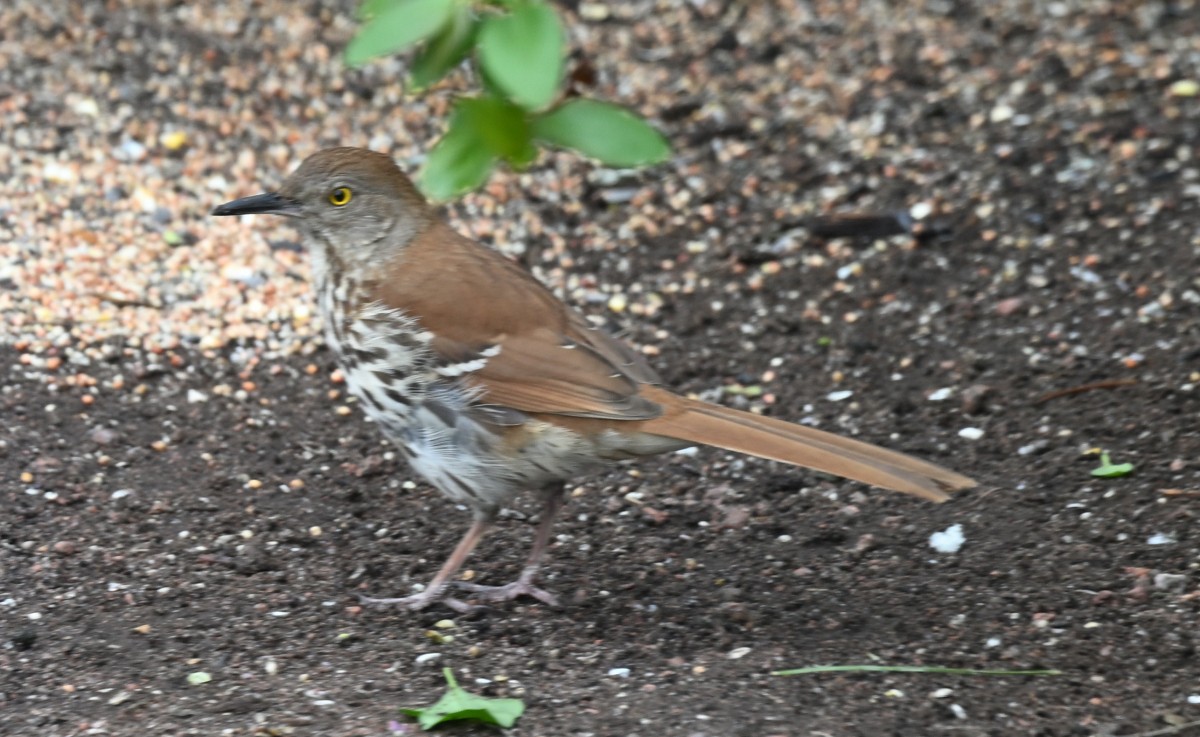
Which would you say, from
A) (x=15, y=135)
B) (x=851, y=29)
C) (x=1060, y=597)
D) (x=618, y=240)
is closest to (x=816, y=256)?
(x=618, y=240)

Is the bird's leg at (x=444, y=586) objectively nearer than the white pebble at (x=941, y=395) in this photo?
Yes

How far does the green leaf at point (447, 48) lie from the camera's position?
11.5 ft

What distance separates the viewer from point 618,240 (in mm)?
5617

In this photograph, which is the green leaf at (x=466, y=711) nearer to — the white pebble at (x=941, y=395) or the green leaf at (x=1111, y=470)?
the green leaf at (x=1111, y=470)

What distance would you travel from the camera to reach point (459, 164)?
3717mm

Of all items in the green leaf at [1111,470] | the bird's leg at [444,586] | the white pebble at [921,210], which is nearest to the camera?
the bird's leg at [444,586]

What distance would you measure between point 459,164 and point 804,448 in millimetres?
1044

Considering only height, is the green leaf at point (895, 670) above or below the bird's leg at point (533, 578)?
below

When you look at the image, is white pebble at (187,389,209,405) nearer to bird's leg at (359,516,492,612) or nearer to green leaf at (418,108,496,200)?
bird's leg at (359,516,492,612)

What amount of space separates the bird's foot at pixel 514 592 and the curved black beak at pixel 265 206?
3.34ft

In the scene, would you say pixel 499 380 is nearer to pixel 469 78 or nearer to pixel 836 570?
pixel 836 570

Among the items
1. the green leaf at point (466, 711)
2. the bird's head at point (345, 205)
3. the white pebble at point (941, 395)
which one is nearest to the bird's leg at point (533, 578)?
the green leaf at point (466, 711)

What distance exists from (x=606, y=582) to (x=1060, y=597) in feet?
3.59

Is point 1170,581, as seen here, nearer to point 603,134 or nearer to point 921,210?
point 603,134
